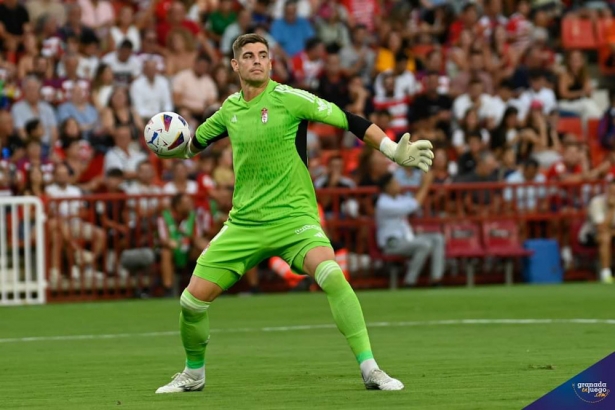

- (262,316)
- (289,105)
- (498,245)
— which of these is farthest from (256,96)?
(498,245)

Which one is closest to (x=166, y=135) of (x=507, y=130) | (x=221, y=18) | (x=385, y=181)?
(x=385, y=181)

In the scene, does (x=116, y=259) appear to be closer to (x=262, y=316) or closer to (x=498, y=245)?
(x=262, y=316)

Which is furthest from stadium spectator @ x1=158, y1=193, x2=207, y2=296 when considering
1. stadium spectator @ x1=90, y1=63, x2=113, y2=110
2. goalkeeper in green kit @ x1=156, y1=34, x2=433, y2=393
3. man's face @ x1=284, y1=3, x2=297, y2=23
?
goalkeeper in green kit @ x1=156, y1=34, x2=433, y2=393

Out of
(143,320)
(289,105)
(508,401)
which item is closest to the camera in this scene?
(508,401)

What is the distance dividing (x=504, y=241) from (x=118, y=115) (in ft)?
22.0

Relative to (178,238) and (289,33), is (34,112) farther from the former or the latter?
(289,33)

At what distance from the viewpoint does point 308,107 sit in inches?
386

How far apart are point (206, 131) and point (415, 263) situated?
1115 cm

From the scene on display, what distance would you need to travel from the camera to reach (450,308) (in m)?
17.3

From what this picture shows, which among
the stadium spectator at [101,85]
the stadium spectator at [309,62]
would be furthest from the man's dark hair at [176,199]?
the stadium spectator at [309,62]

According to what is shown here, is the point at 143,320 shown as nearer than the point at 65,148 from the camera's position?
Yes

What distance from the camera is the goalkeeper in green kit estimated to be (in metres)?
9.70

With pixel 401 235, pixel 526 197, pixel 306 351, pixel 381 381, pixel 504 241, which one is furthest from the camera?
pixel 526 197

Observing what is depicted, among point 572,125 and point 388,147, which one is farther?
point 572,125
